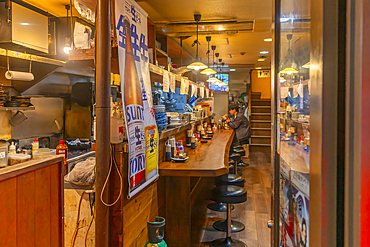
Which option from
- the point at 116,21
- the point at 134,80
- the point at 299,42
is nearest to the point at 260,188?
the point at 134,80

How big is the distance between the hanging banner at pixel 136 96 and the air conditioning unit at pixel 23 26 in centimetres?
252

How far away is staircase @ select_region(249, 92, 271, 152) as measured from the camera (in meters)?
10.6

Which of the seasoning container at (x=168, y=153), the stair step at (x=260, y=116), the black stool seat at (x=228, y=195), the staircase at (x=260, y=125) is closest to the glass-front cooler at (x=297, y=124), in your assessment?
the black stool seat at (x=228, y=195)

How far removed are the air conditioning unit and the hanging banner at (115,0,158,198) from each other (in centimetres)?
252

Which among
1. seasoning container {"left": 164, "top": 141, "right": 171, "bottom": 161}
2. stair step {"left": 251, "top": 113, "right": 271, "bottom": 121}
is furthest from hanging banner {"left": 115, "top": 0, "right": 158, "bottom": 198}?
stair step {"left": 251, "top": 113, "right": 271, "bottom": 121}

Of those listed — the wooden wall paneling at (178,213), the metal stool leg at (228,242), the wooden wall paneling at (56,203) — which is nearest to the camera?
the wooden wall paneling at (56,203)

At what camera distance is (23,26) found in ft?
14.1

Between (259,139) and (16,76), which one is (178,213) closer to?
(16,76)

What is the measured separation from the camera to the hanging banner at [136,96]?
219cm

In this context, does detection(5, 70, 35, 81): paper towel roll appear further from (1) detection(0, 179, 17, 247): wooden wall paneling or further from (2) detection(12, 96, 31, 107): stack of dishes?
(1) detection(0, 179, 17, 247): wooden wall paneling

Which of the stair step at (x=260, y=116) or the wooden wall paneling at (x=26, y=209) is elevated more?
the stair step at (x=260, y=116)

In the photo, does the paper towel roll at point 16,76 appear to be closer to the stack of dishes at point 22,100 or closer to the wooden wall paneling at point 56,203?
the stack of dishes at point 22,100

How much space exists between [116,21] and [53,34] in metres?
3.43

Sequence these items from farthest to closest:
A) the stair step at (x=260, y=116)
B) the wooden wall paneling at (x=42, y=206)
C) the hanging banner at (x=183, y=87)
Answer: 1. the stair step at (x=260, y=116)
2. the hanging banner at (x=183, y=87)
3. the wooden wall paneling at (x=42, y=206)
